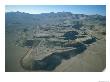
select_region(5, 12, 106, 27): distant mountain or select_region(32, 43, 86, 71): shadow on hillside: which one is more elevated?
select_region(5, 12, 106, 27): distant mountain

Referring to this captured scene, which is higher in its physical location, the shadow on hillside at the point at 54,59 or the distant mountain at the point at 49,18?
the distant mountain at the point at 49,18

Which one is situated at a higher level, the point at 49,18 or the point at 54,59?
Answer: the point at 49,18
